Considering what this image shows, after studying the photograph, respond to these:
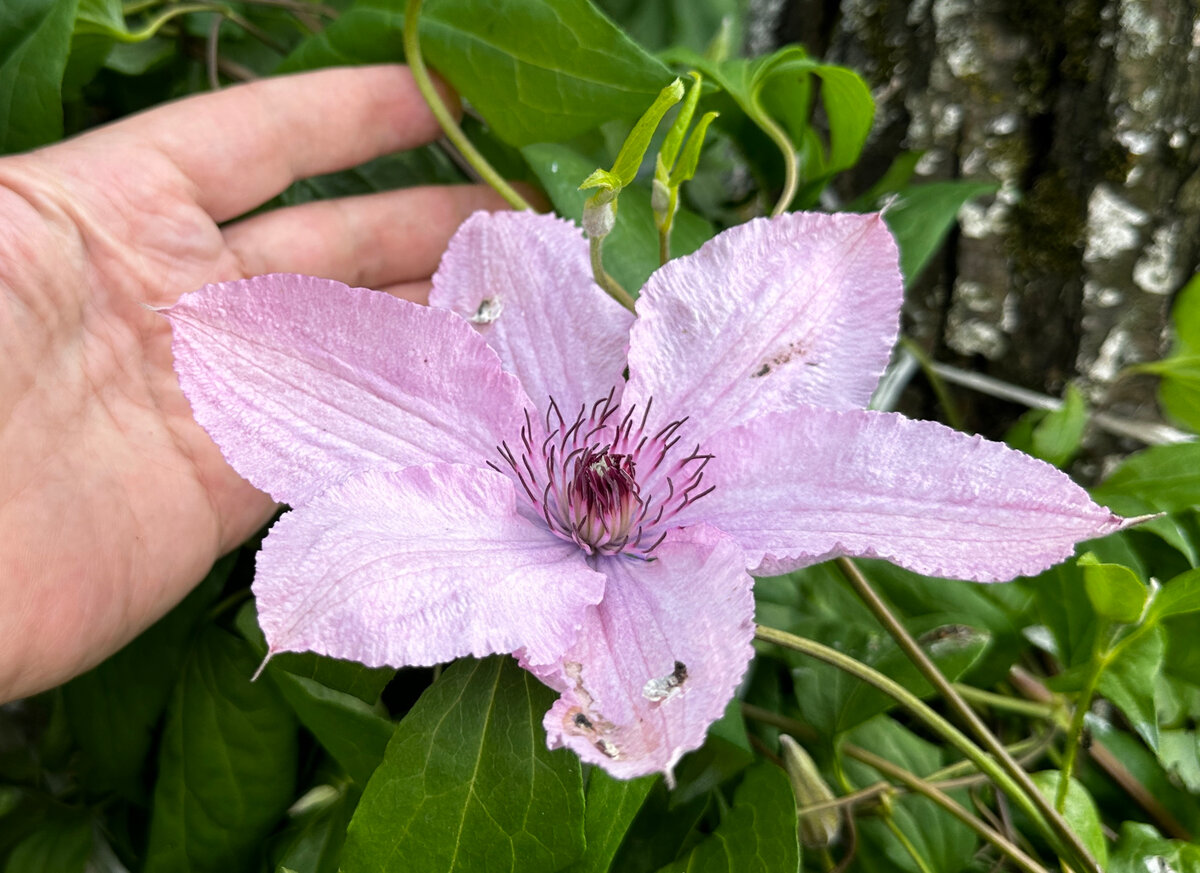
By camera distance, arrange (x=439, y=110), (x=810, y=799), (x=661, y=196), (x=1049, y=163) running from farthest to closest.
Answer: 1. (x=1049, y=163)
2. (x=439, y=110)
3. (x=810, y=799)
4. (x=661, y=196)

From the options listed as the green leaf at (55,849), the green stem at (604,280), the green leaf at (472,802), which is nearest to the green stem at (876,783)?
the green leaf at (472,802)

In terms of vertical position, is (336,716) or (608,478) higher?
(608,478)

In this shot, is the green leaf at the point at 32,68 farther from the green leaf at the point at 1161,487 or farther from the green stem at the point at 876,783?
the green leaf at the point at 1161,487

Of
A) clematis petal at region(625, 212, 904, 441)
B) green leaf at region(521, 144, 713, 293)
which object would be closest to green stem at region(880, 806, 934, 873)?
clematis petal at region(625, 212, 904, 441)

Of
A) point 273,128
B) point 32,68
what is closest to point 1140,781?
point 273,128

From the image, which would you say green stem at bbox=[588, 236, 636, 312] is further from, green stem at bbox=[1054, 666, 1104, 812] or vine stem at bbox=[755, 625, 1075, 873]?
green stem at bbox=[1054, 666, 1104, 812]

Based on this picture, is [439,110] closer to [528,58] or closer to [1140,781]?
[528,58]

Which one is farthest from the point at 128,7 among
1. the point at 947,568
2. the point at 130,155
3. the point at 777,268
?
the point at 947,568
